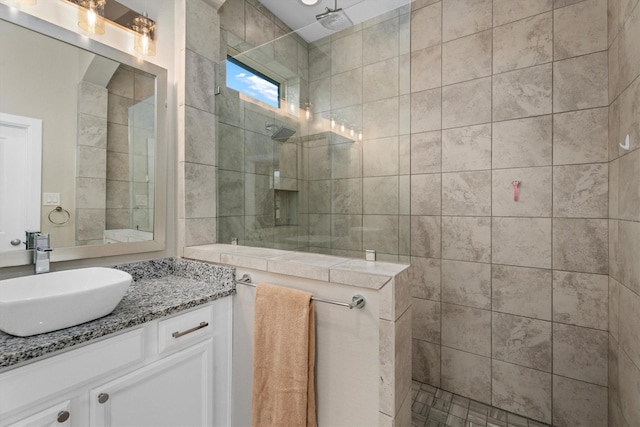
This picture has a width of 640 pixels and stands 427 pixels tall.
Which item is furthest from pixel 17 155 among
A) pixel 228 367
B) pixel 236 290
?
pixel 228 367

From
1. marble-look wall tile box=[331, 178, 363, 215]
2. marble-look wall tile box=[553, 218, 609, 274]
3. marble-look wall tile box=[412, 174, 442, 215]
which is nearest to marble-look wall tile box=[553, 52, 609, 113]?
marble-look wall tile box=[553, 218, 609, 274]

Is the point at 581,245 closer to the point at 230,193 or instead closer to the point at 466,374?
the point at 466,374

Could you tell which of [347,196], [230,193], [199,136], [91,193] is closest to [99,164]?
[91,193]

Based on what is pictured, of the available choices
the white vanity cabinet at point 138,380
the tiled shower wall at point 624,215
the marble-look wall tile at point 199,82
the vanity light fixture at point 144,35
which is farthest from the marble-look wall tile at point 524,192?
the vanity light fixture at point 144,35

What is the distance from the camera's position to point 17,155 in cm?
124

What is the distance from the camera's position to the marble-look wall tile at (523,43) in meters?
1.83

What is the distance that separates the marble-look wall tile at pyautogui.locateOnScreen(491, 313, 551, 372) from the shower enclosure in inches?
45.6

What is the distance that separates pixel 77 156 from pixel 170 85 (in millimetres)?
671

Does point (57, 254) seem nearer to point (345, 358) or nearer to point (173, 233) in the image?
point (173, 233)

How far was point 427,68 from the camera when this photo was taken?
7.38ft

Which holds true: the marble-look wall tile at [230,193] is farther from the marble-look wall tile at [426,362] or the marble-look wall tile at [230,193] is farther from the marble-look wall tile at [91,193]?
the marble-look wall tile at [426,362]

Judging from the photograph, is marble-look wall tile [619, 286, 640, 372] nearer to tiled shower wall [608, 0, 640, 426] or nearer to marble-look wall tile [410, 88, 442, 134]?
tiled shower wall [608, 0, 640, 426]

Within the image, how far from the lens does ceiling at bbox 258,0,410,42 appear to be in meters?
1.60

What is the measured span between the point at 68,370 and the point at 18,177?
84 centimetres
